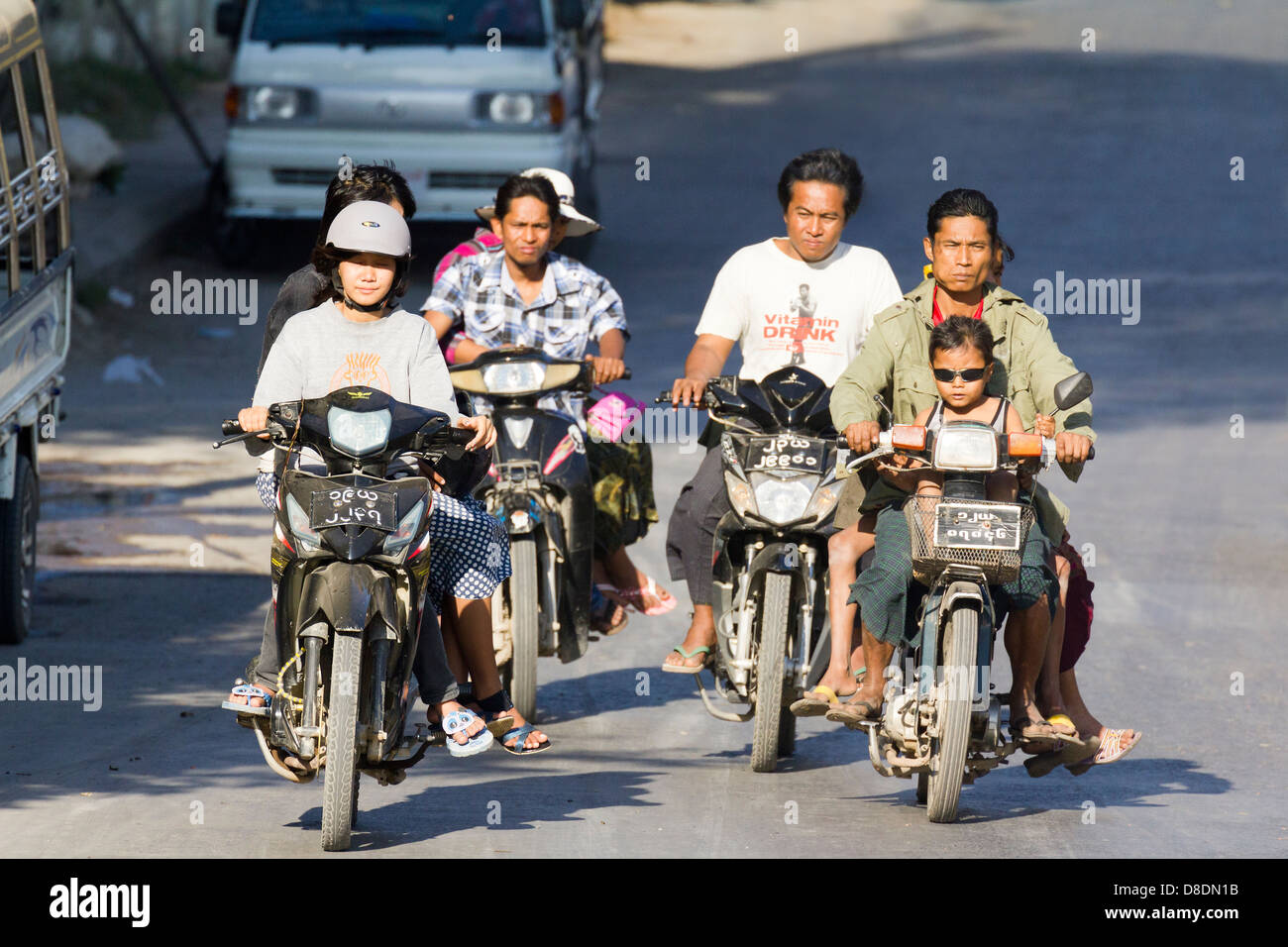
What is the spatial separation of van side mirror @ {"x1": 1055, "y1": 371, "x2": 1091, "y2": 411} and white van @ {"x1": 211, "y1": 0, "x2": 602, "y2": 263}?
10.5 m

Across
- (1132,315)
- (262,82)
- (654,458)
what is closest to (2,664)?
(654,458)

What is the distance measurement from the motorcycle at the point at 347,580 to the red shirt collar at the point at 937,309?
1.59 metres

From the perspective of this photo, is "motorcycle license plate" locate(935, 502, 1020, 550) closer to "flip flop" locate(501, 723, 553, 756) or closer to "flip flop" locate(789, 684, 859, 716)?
"flip flop" locate(789, 684, 859, 716)

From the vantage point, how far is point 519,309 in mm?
7652

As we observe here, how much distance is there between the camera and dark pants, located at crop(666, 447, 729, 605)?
6871 mm

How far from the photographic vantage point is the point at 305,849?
553cm

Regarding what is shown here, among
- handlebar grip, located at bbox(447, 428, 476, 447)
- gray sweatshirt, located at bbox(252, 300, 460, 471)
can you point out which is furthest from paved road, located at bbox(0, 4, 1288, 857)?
gray sweatshirt, located at bbox(252, 300, 460, 471)

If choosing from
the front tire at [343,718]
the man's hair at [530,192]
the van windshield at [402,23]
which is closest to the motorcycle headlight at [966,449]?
the front tire at [343,718]

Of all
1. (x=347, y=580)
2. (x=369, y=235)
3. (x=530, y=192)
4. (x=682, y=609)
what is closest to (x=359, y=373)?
(x=369, y=235)

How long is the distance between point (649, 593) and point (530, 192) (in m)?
1.63

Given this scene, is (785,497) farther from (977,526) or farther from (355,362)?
(355,362)

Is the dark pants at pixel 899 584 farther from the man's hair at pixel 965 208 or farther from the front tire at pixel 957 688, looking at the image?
the man's hair at pixel 965 208

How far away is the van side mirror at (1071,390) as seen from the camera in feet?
18.2

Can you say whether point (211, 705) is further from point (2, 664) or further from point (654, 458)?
point (654, 458)
